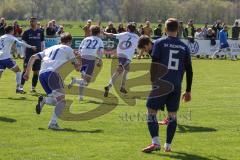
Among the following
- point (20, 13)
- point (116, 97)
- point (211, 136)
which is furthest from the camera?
point (20, 13)

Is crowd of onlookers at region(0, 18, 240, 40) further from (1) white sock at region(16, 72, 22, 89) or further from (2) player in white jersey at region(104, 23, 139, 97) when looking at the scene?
(1) white sock at region(16, 72, 22, 89)

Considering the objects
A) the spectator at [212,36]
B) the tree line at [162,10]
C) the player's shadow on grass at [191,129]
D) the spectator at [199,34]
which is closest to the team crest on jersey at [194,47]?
the spectator at [212,36]

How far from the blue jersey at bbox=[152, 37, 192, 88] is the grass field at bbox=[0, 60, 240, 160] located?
4.38ft

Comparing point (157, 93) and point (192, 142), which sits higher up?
point (157, 93)

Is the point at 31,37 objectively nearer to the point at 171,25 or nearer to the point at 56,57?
the point at 56,57

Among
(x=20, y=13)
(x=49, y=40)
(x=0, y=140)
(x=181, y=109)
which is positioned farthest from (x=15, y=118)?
(x=20, y=13)

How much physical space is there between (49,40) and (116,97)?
56.8 ft

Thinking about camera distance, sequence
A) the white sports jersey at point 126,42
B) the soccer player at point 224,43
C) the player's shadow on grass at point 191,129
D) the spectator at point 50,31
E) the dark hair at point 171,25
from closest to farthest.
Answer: the dark hair at point 171,25
the player's shadow on grass at point 191,129
the white sports jersey at point 126,42
the spectator at point 50,31
the soccer player at point 224,43

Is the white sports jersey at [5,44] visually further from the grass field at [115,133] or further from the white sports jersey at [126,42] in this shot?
the white sports jersey at [126,42]

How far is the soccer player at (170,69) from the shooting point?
9.76m

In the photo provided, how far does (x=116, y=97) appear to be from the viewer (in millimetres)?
17953

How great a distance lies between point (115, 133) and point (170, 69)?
2717 mm

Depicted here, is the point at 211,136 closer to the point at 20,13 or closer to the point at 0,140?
the point at 0,140

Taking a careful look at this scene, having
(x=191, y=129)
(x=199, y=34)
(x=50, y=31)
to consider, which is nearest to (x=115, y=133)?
(x=191, y=129)
